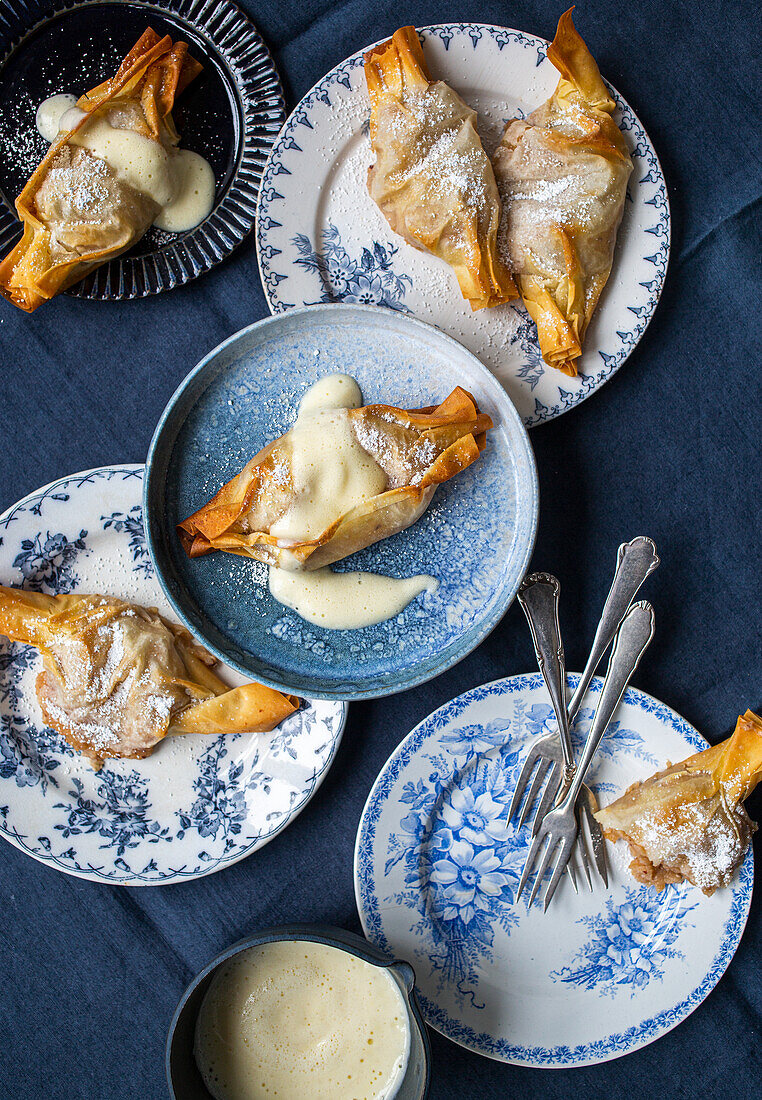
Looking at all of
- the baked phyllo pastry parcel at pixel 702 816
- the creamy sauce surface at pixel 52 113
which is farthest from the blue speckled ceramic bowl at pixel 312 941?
the creamy sauce surface at pixel 52 113

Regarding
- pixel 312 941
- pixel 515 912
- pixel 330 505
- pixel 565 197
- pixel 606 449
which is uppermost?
pixel 565 197

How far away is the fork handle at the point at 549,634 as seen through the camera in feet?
3.84

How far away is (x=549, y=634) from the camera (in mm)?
1177

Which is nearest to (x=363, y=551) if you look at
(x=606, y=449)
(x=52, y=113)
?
(x=606, y=449)

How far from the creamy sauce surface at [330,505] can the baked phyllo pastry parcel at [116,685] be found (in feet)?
0.53

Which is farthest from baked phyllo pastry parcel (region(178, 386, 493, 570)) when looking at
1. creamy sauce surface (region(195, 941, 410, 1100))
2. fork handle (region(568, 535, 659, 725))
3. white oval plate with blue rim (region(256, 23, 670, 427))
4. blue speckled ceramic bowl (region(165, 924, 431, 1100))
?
creamy sauce surface (region(195, 941, 410, 1100))

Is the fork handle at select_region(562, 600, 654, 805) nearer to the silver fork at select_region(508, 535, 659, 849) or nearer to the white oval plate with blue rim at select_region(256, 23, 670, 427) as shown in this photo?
the silver fork at select_region(508, 535, 659, 849)

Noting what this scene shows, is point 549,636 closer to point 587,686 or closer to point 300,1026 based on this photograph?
point 587,686

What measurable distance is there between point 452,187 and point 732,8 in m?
0.57

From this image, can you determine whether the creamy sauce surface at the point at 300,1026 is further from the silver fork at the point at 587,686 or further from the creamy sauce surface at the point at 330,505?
the creamy sauce surface at the point at 330,505

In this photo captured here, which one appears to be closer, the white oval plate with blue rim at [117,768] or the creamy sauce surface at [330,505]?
the creamy sauce surface at [330,505]

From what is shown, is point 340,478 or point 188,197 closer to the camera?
point 340,478

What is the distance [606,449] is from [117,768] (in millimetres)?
953

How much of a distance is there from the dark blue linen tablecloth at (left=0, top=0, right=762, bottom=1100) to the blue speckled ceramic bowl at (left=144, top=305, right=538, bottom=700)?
111 millimetres
